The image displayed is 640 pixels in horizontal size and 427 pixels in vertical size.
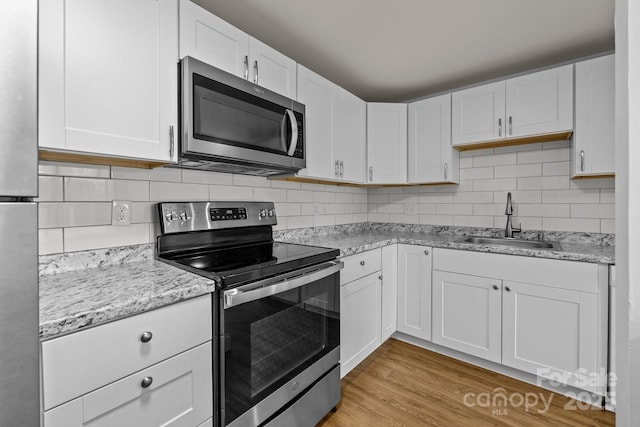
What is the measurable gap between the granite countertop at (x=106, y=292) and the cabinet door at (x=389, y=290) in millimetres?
1569

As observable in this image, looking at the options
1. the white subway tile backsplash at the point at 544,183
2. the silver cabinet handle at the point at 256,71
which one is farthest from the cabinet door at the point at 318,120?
the white subway tile backsplash at the point at 544,183

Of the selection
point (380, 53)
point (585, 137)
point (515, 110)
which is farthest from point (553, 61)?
point (380, 53)

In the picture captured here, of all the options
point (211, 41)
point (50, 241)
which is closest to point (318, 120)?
point (211, 41)

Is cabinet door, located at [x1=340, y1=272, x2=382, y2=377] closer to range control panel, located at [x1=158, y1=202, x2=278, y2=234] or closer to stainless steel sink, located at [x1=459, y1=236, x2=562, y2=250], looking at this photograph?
range control panel, located at [x1=158, y1=202, x2=278, y2=234]

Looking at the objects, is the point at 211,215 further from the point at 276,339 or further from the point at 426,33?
the point at 426,33

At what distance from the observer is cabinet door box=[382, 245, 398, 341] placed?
92.9 inches

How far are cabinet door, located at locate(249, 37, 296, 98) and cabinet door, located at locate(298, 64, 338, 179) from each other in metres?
0.10

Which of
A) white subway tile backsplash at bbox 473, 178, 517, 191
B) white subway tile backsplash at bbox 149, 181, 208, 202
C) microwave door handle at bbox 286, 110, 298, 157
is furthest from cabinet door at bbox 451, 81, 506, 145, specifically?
white subway tile backsplash at bbox 149, 181, 208, 202

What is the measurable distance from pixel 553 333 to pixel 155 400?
2182 millimetres

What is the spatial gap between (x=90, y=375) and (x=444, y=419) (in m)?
1.73

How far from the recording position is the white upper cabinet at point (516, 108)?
206 centimetres

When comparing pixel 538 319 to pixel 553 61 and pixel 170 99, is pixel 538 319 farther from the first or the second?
pixel 170 99

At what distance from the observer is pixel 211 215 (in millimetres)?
1731

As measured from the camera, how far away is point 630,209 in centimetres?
35
